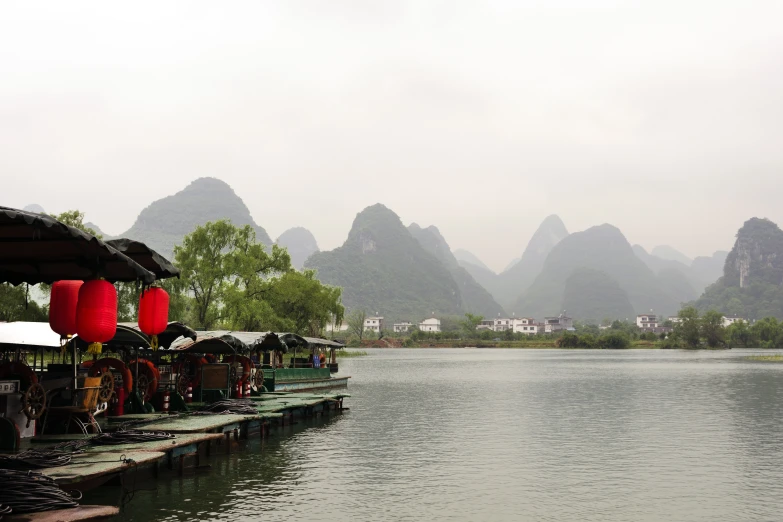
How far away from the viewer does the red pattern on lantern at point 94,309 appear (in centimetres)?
1239

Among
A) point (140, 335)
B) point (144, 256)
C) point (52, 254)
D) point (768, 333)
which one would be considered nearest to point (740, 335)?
point (768, 333)

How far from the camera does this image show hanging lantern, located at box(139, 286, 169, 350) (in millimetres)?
15703

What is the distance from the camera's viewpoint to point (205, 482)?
15789 millimetres

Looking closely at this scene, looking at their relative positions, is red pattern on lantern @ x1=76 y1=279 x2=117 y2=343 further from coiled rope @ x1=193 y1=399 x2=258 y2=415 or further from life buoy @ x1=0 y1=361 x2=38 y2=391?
coiled rope @ x1=193 y1=399 x2=258 y2=415

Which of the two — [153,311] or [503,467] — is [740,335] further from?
[153,311]

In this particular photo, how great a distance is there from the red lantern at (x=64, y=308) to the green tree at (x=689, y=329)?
439ft

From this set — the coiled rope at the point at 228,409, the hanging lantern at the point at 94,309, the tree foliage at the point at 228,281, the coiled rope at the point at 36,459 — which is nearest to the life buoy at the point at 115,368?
the coiled rope at the point at 228,409

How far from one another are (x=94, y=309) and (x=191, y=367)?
533 inches

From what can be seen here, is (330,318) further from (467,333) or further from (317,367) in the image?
(467,333)

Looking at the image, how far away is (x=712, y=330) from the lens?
13112 cm

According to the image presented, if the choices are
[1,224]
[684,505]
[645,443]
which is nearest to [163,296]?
[1,224]

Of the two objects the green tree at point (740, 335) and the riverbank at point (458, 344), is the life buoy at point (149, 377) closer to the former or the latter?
the riverbank at point (458, 344)

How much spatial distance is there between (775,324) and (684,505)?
462ft

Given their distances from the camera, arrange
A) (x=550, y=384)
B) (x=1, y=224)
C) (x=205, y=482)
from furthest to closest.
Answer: (x=550, y=384)
(x=205, y=482)
(x=1, y=224)
